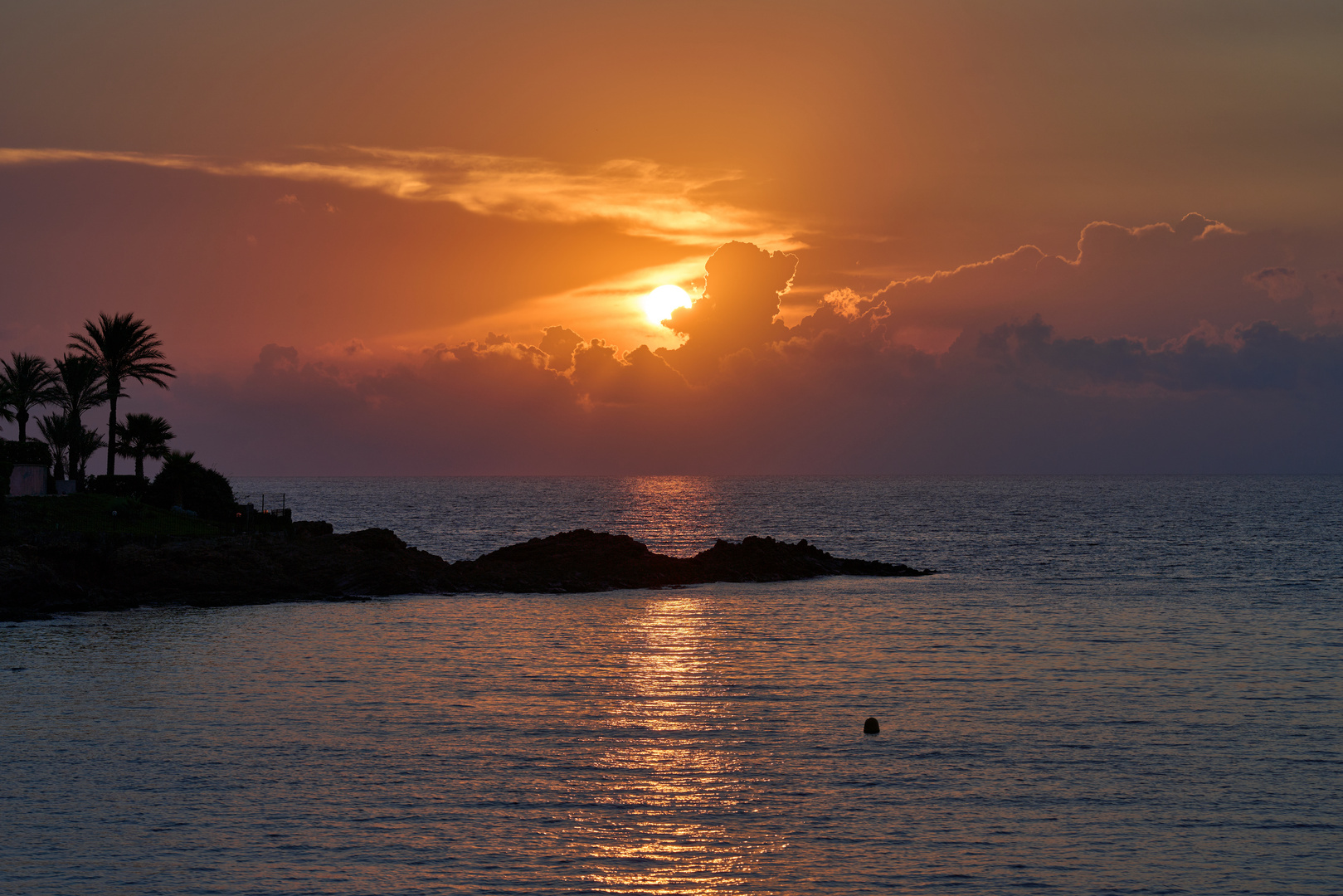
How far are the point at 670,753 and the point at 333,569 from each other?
4363cm

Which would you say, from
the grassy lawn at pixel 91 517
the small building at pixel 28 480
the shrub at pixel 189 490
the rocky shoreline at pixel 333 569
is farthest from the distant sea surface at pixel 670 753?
the shrub at pixel 189 490

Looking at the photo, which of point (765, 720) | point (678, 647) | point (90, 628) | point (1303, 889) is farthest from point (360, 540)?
point (1303, 889)

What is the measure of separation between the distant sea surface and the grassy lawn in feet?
54.8

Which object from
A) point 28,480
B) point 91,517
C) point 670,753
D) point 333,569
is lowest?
point 670,753

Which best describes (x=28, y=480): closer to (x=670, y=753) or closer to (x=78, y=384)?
(x=78, y=384)

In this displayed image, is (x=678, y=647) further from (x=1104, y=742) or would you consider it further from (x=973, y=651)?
(x=1104, y=742)

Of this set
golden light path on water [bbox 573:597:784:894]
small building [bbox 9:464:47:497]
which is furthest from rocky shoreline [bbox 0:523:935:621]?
golden light path on water [bbox 573:597:784:894]

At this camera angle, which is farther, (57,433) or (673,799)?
(57,433)

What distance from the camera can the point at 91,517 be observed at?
65.4 metres

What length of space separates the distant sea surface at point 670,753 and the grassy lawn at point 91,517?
1672cm

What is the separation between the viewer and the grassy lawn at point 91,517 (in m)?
61.1

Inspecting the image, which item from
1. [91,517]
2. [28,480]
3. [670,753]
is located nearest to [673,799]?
[670,753]

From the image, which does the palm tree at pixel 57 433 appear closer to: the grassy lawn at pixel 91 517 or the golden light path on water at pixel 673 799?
the grassy lawn at pixel 91 517

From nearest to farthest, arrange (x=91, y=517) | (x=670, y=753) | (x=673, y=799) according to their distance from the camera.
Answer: (x=673, y=799)
(x=670, y=753)
(x=91, y=517)
